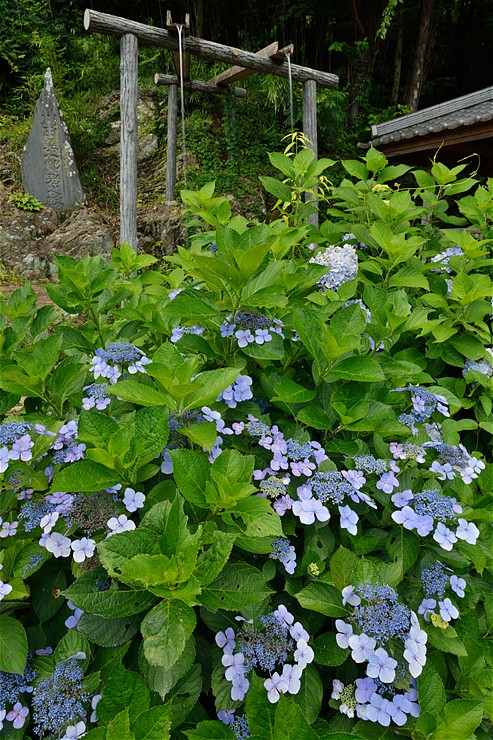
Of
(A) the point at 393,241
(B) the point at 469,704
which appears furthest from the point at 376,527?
(A) the point at 393,241

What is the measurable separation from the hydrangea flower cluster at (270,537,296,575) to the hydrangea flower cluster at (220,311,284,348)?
0.35 metres

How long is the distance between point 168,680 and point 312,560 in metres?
0.29

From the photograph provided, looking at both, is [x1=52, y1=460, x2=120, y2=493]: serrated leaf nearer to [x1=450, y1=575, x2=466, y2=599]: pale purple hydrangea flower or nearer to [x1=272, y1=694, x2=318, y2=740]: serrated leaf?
[x1=272, y1=694, x2=318, y2=740]: serrated leaf

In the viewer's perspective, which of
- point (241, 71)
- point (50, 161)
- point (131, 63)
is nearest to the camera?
point (131, 63)

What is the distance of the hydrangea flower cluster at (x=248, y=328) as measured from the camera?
3.04ft

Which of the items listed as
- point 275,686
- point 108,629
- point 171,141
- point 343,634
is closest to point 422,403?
point 343,634

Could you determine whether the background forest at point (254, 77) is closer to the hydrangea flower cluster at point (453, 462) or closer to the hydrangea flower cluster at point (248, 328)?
the hydrangea flower cluster at point (248, 328)

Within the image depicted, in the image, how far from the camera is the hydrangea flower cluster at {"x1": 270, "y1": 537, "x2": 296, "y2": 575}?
77 centimetres

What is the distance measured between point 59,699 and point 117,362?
0.53 meters

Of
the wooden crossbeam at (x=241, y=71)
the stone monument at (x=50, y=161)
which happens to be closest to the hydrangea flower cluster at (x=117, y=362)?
the wooden crossbeam at (x=241, y=71)

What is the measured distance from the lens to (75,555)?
695 mm

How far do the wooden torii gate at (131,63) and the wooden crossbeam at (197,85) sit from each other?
138 cm

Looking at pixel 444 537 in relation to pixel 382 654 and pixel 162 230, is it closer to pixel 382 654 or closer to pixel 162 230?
pixel 382 654

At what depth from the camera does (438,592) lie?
778 millimetres
